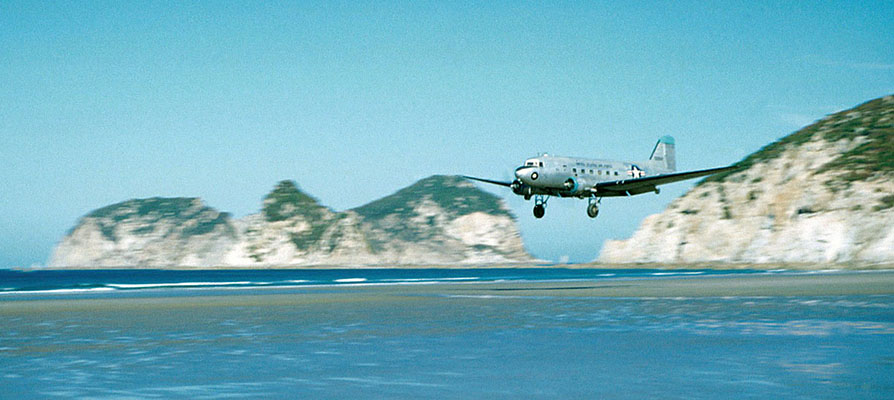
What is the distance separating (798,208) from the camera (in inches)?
5763

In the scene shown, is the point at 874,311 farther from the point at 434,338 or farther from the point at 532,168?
the point at 532,168

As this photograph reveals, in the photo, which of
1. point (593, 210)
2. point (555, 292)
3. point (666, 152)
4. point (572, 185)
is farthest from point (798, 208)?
point (555, 292)

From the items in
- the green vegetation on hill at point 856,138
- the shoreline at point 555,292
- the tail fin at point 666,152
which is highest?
the green vegetation on hill at point 856,138

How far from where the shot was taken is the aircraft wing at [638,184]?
199 ft

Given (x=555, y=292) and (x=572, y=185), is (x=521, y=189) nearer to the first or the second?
(x=572, y=185)

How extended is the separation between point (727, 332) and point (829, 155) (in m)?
140

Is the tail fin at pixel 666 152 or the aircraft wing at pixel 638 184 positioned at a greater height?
the tail fin at pixel 666 152

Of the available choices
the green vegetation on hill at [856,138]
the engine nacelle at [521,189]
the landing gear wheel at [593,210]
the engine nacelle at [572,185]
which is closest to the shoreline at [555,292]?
the landing gear wheel at [593,210]

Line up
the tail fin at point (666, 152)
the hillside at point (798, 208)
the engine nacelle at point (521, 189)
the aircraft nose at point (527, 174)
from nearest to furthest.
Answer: the aircraft nose at point (527, 174)
the engine nacelle at point (521, 189)
the tail fin at point (666, 152)
the hillside at point (798, 208)

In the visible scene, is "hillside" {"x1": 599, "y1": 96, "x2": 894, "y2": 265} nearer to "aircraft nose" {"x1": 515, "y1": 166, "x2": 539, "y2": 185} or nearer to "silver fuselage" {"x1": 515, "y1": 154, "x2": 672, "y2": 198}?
"silver fuselage" {"x1": 515, "y1": 154, "x2": 672, "y2": 198}

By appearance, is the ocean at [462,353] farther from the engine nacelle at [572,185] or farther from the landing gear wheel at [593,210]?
the landing gear wheel at [593,210]

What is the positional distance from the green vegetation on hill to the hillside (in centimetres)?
16

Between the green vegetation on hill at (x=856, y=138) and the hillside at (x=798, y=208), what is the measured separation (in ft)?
0.53

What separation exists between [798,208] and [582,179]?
318ft
